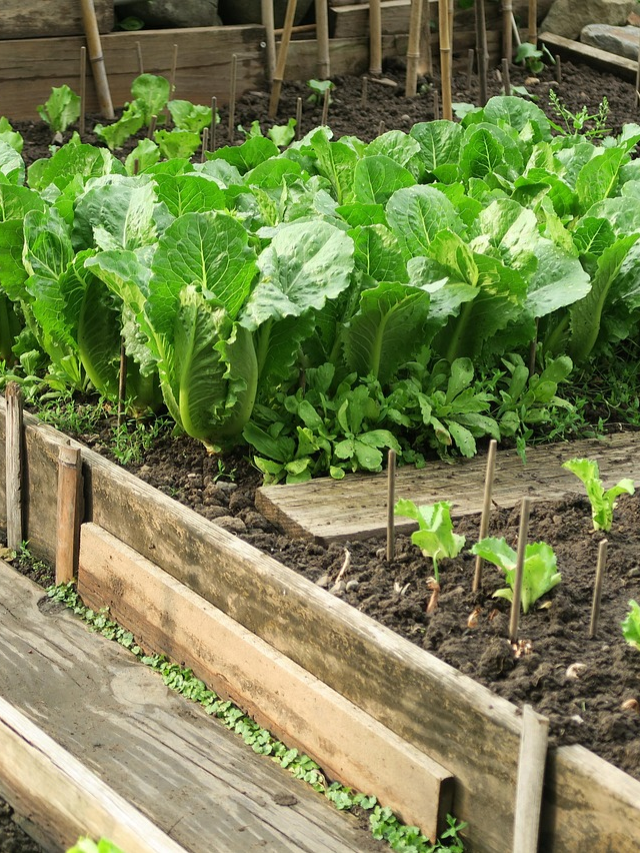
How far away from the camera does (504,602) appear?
8.22ft

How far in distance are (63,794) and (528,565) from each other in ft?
3.37

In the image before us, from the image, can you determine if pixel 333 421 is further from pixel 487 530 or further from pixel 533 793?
pixel 533 793

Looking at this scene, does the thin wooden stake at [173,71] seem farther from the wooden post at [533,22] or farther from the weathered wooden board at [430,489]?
the weathered wooden board at [430,489]

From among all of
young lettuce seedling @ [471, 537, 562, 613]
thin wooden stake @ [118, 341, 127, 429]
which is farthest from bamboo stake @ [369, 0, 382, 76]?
young lettuce seedling @ [471, 537, 562, 613]

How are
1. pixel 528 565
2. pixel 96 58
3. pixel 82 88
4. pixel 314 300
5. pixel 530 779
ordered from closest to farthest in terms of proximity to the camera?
pixel 530 779, pixel 528 565, pixel 314 300, pixel 82 88, pixel 96 58

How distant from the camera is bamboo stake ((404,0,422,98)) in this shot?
22.5ft

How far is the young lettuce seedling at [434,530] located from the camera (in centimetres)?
260

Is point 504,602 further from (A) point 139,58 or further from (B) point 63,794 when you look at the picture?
(A) point 139,58

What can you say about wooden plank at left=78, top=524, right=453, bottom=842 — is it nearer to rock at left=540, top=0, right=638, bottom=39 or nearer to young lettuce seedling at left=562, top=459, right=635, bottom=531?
young lettuce seedling at left=562, top=459, right=635, bottom=531

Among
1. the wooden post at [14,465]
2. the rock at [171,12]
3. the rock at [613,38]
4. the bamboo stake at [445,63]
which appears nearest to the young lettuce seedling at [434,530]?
the wooden post at [14,465]

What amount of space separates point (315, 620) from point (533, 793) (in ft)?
2.14

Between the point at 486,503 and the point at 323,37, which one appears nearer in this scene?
the point at 486,503

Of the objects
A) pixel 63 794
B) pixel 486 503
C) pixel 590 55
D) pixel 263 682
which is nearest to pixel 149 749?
pixel 263 682

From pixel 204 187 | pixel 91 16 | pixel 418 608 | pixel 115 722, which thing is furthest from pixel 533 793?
pixel 91 16
